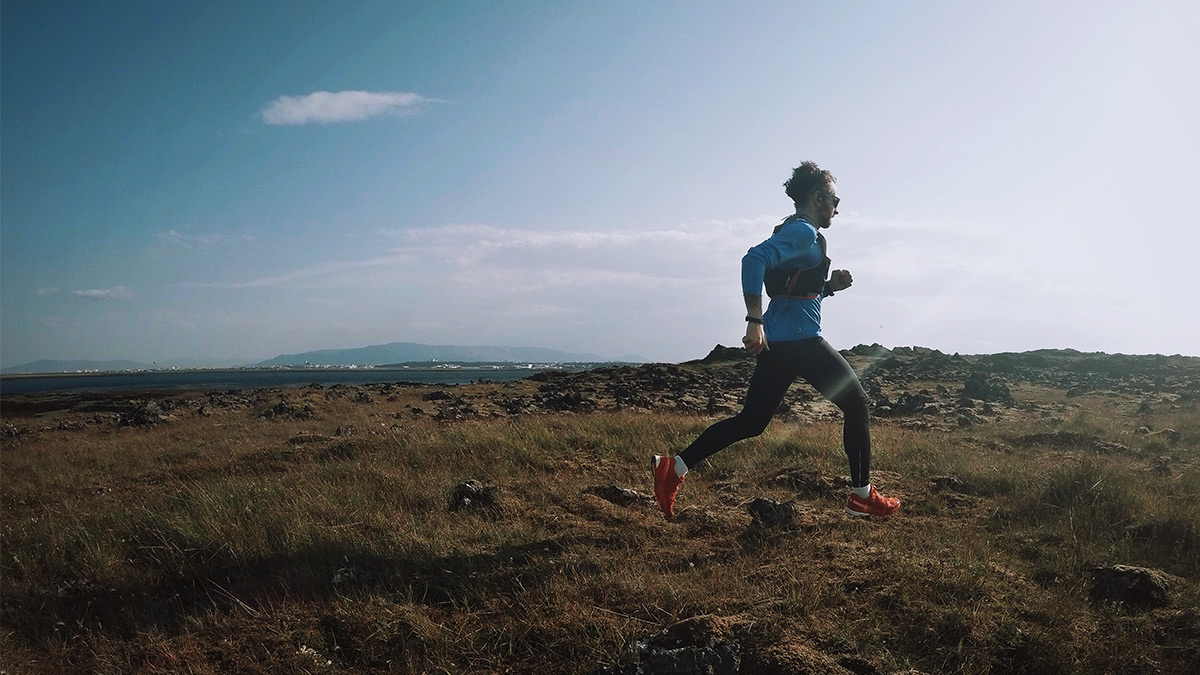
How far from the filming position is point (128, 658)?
2641mm

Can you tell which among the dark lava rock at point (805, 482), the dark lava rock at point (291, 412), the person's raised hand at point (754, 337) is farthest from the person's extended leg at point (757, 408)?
the dark lava rock at point (291, 412)

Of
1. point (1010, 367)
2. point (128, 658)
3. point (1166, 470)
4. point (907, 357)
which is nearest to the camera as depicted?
point (128, 658)

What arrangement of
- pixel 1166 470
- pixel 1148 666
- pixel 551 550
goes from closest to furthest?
pixel 1148 666 < pixel 551 550 < pixel 1166 470

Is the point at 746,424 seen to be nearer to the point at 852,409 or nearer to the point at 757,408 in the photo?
the point at 757,408

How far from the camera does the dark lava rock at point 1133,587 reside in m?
2.97

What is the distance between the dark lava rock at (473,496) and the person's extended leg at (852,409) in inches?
104

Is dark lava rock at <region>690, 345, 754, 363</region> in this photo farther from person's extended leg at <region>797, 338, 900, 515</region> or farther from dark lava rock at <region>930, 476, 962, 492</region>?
person's extended leg at <region>797, 338, 900, 515</region>

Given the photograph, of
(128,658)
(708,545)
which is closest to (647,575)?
(708,545)

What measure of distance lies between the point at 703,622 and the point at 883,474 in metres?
4.10

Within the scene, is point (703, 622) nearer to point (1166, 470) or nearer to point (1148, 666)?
point (1148, 666)

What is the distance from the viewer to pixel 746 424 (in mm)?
4289

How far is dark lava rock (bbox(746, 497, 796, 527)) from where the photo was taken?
13.4 ft

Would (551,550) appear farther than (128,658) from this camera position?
Yes

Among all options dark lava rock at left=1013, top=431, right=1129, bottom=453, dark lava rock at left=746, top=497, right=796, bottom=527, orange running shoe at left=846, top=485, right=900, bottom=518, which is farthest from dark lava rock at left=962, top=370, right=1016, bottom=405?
dark lava rock at left=746, top=497, right=796, bottom=527
